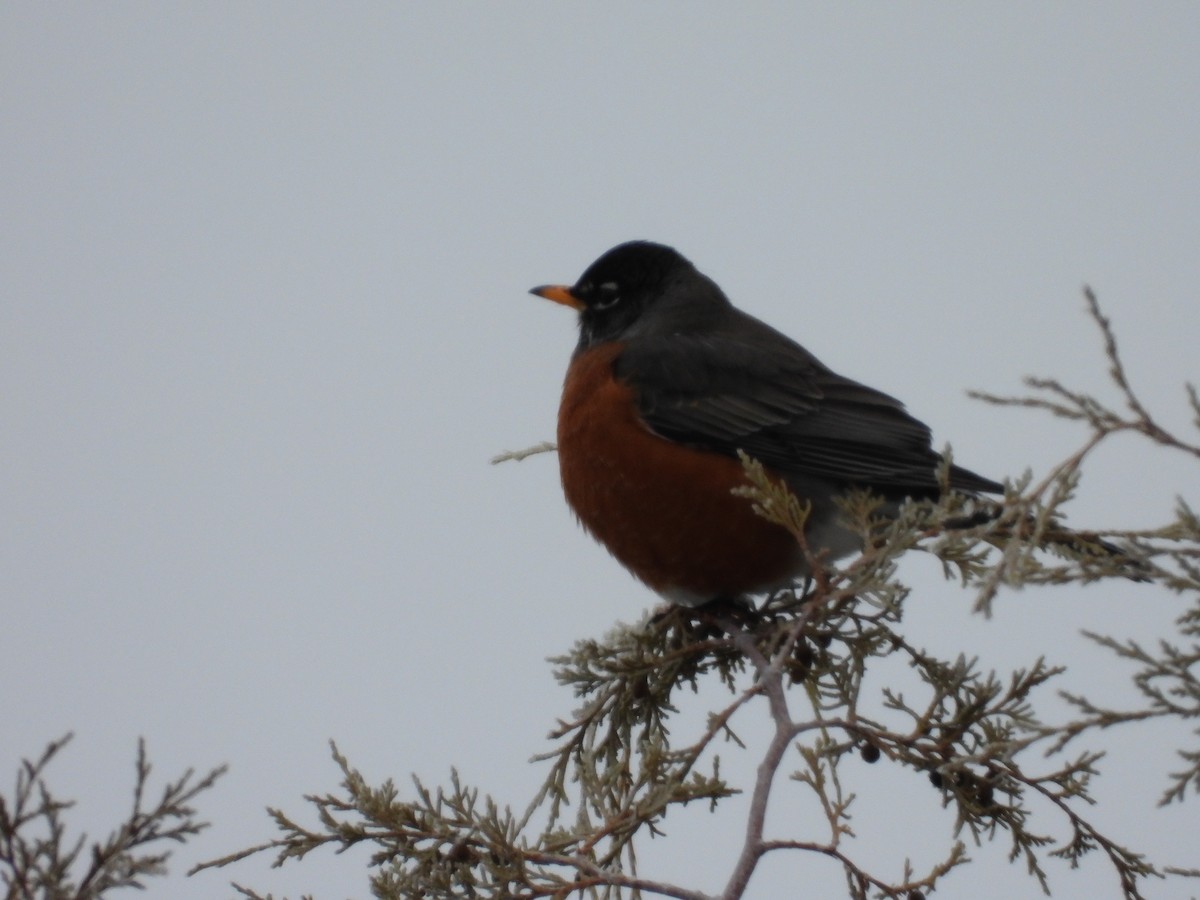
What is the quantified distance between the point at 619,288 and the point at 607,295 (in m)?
0.07

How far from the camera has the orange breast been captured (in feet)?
15.3

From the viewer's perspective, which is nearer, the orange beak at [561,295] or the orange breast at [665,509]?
the orange breast at [665,509]

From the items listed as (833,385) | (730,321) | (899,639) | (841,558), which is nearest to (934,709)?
(899,639)

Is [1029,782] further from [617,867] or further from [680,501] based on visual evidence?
[680,501]

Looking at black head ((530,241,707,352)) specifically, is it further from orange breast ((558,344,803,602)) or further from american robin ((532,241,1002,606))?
orange breast ((558,344,803,602))

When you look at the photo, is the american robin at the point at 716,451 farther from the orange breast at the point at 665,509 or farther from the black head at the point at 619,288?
the black head at the point at 619,288

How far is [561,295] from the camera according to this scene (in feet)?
21.0

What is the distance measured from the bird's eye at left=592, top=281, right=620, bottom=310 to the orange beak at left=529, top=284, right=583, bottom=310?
9 cm

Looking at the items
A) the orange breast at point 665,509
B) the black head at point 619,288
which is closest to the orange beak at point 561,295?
the black head at point 619,288

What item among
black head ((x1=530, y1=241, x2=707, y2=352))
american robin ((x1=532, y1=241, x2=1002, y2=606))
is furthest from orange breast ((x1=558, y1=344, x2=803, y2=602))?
black head ((x1=530, y1=241, x2=707, y2=352))

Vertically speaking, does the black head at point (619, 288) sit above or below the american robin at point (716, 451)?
above

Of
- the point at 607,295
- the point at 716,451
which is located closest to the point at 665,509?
the point at 716,451

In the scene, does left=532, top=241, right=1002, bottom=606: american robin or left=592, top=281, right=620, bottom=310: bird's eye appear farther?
left=592, top=281, right=620, bottom=310: bird's eye

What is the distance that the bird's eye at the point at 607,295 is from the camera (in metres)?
6.31
